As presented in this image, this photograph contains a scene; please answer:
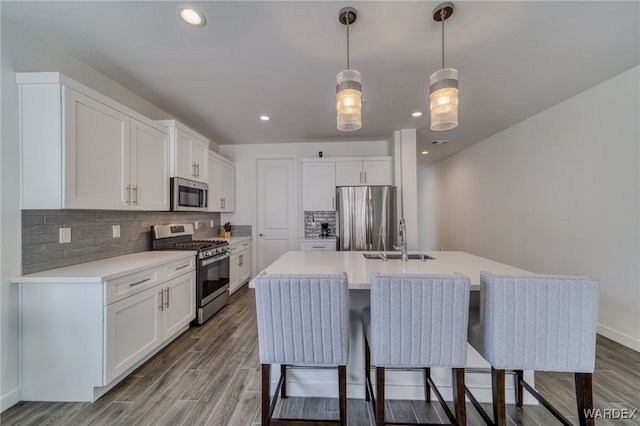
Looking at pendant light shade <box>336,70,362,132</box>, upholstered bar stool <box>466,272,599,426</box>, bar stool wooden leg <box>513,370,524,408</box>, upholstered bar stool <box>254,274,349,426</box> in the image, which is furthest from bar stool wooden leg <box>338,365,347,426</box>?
pendant light shade <box>336,70,362,132</box>

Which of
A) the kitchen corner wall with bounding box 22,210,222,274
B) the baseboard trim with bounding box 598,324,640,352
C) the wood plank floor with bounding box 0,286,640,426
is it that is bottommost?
the wood plank floor with bounding box 0,286,640,426

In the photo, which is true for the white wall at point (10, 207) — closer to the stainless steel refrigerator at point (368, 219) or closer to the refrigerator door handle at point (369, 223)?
the stainless steel refrigerator at point (368, 219)

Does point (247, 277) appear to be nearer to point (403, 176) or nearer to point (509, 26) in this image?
point (403, 176)

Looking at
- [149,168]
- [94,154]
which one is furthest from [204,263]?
[94,154]

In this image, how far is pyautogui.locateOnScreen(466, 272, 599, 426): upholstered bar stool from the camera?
3.89ft

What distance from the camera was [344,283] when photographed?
1261mm

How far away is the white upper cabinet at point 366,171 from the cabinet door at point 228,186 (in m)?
1.94

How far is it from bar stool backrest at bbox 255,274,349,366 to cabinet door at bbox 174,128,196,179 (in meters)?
2.34

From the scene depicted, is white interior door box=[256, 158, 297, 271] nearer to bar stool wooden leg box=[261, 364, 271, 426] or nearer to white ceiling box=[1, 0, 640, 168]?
white ceiling box=[1, 0, 640, 168]

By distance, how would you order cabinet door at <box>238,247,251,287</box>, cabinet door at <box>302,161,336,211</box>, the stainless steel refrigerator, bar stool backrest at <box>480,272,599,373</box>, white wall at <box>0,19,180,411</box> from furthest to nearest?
1. cabinet door at <box>302,161,336,211</box>
2. cabinet door at <box>238,247,251,287</box>
3. the stainless steel refrigerator
4. white wall at <box>0,19,180,411</box>
5. bar stool backrest at <box>480,272,599,373</box>

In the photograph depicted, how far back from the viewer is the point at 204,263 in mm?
2930

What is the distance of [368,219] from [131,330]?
3.00 meters

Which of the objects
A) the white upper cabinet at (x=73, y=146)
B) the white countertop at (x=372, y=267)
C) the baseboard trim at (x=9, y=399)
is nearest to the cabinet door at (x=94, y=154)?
the white upper cabinet at (x=73, y=146)

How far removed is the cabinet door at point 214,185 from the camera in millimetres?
3863
